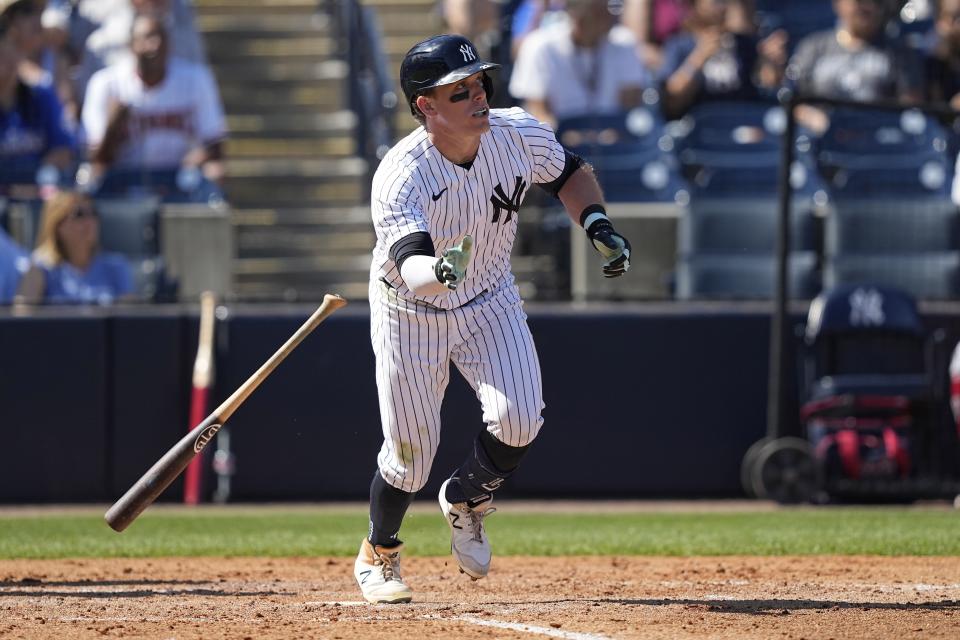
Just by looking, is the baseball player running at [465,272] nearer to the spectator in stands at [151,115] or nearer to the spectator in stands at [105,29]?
the spectator in stands at [151,115]

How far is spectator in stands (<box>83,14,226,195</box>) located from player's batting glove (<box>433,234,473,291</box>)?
697 centimetres

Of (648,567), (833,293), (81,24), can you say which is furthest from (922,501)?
(81,24)

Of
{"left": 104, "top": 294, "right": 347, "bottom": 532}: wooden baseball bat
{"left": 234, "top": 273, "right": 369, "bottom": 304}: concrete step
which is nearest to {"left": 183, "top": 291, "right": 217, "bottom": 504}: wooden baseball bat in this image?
{"left": 234, "top": 273, "right": 369, "bottom": 304}: concrete step

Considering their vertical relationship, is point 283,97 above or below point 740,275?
above

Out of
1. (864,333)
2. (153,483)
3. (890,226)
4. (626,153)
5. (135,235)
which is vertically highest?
(626,153)

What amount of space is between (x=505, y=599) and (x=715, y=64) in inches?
278

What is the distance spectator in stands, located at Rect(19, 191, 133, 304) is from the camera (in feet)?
31.8

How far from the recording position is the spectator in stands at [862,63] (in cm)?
1138

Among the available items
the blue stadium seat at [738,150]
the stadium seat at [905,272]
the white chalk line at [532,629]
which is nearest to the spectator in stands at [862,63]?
the blue stadium seat at [738,150]

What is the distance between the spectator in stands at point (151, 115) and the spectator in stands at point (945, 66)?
5335mm

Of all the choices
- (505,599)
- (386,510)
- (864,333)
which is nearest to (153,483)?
(386,510)

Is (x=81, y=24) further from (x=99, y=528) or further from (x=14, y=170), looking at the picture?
(x=99, y=528)

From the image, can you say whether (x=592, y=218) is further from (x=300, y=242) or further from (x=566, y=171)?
(x=300, y=242)

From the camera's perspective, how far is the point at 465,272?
16.3 feet
